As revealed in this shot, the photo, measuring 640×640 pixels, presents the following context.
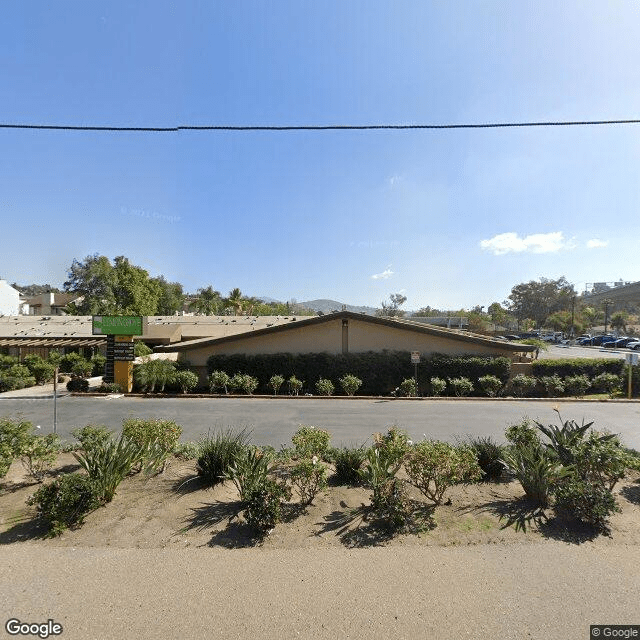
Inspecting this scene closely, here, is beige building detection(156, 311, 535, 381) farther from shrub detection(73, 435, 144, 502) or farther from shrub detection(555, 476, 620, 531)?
shrub detection(555, 476, 620, 531)

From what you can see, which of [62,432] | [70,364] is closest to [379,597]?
[62,432]

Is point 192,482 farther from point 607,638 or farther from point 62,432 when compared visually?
point 62,432

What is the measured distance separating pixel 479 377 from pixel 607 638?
1562 cm

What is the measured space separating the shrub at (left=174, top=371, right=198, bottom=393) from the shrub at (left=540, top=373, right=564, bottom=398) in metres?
17.4

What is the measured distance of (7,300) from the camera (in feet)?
160

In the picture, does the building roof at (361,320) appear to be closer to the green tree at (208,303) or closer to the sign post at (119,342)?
the sign post at (119,342)

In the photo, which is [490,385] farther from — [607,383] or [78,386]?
[78,386]

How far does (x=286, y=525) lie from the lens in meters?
4.65

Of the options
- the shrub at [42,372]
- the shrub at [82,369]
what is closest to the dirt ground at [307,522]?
the shrub at [82,369]

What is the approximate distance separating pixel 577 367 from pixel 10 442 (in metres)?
22.0

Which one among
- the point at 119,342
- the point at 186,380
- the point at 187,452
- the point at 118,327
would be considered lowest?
the point at 187,452

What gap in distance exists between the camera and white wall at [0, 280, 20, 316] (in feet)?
156

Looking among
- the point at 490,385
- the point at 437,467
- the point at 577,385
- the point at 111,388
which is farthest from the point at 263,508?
the point at 577,385

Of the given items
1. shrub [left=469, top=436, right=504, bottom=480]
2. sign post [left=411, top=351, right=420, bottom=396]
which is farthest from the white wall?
shrub [left=469, top=436, right=504, bottom=480]
